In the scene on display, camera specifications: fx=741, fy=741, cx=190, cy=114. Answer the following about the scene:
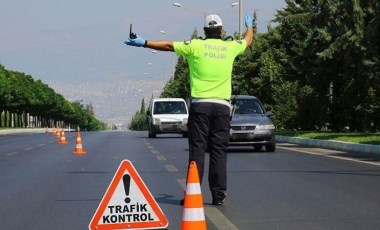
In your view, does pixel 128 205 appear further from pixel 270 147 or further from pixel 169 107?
pixel 169 107

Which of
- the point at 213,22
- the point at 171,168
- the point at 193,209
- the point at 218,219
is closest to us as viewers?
the point at 193,209

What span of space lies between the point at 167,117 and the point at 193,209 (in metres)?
30.8

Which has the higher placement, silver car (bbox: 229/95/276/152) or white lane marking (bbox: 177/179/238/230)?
silver car (bbox: 229/95/276/152)

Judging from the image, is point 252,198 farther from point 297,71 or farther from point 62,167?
point 297,71

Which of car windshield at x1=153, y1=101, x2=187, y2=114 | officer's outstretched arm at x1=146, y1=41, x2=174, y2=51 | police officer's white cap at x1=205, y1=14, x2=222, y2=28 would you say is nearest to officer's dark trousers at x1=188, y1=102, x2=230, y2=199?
officer's outstretched arm at x1=146, y1=41, x2=174, y2=51

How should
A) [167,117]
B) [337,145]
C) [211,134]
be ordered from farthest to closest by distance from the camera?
[167,117]
[337,145]
[211,134]

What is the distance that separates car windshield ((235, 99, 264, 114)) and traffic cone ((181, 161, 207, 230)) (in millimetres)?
15808

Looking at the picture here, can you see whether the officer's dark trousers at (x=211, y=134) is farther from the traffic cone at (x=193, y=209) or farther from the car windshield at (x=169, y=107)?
the car windshield at (x=169, y=107)

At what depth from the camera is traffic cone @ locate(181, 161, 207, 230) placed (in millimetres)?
6148

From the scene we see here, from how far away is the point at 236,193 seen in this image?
33.9 ft

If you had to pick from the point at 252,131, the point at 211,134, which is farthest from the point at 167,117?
the point at 211,134

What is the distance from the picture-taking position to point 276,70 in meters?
45.2

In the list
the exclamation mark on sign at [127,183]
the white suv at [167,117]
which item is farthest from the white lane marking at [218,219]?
the white suv at [167,117]

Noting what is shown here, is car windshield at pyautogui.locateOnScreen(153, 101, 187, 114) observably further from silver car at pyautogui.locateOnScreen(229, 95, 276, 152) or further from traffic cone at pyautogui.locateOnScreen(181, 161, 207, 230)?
traffic cone at pyautogui.locateOnScreen(181, 161, 207, 230)
